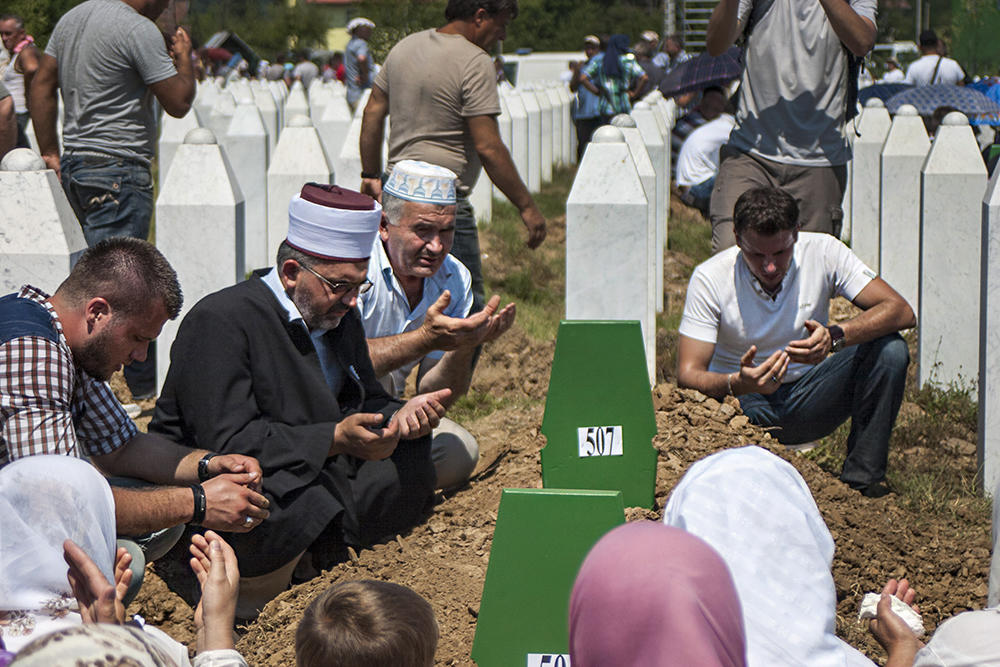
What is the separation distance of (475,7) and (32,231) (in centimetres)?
263

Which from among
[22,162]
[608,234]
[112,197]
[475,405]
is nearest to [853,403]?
[608,234]

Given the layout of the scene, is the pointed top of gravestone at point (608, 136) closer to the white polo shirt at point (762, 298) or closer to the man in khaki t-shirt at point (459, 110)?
the man in khaki t-shirt at point (459, 110)

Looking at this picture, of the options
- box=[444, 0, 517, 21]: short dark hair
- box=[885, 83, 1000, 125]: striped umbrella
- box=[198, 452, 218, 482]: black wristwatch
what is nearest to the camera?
box=[198, 452, 218, 482]: black wristwatch

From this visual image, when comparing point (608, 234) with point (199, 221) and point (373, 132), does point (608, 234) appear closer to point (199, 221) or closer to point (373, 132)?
point (373, 132)

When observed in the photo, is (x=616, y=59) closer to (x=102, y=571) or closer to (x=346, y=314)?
(x=346, y=314)

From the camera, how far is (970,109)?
13.1m

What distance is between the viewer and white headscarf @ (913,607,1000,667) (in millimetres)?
2357

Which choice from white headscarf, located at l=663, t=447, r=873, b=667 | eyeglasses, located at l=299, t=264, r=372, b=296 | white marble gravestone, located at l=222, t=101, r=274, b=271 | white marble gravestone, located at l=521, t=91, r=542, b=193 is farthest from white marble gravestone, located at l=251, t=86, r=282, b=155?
white headscarf, located at l=663, t=447, r=873, b=667

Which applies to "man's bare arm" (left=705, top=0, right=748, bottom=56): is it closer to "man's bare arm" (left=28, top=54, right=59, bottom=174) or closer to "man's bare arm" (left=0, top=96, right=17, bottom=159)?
"man's bare arm" (left=28, top=54, right=59, bottom=174)

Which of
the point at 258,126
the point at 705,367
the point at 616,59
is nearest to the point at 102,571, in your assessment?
the point at 705,367

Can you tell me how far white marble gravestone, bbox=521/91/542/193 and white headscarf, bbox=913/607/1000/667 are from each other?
13117mm

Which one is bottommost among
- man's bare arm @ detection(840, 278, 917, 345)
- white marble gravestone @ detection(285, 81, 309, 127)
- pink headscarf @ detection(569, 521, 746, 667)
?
man's bare arm @ detection(840, 278, 917, 345)

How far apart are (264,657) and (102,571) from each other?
4.50 ft

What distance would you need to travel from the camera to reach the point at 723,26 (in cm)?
647
